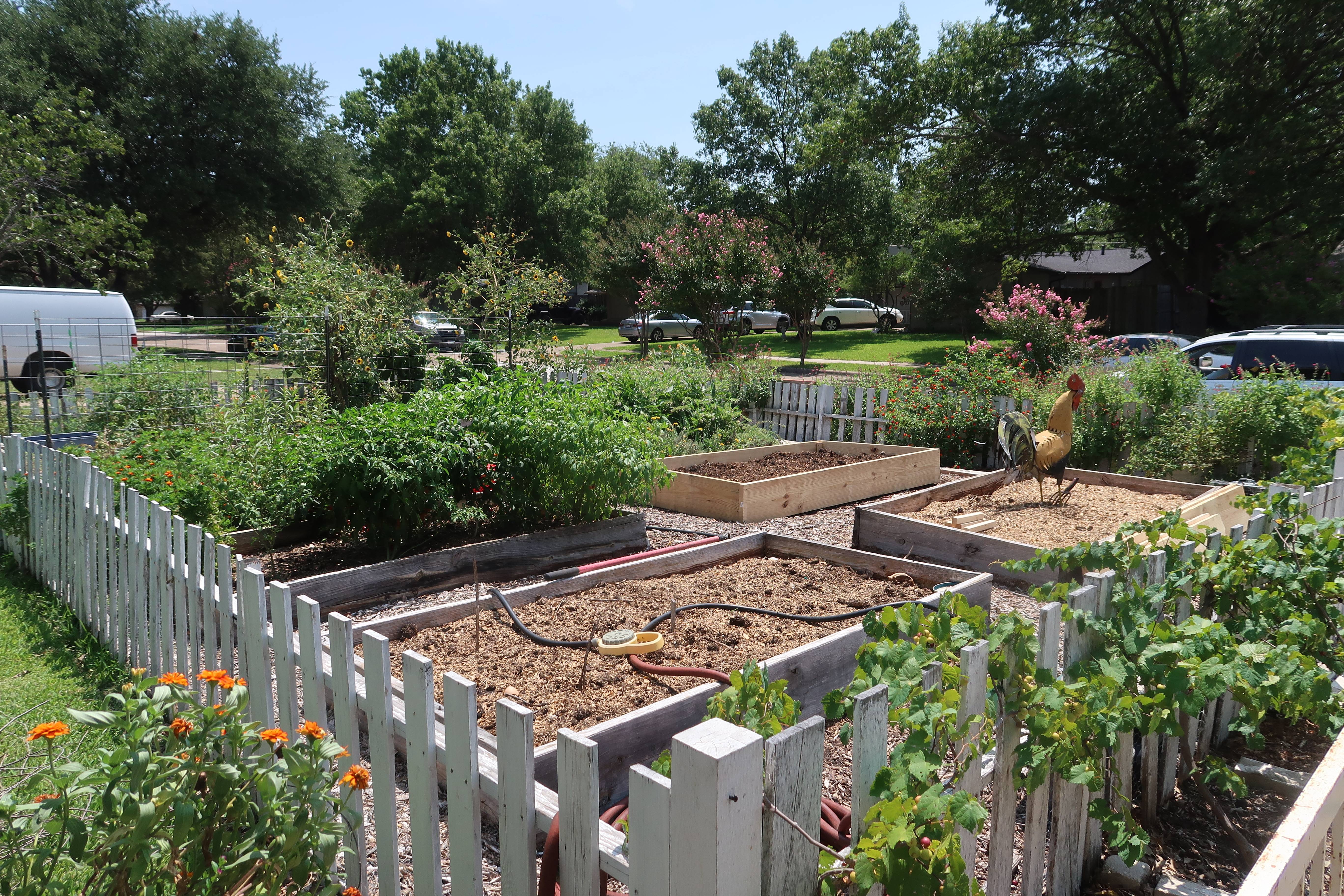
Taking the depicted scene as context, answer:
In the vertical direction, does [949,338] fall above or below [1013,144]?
below

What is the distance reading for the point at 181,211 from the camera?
89.0ft

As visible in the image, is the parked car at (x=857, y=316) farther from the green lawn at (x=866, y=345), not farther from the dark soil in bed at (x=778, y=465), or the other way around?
the dark soil in bed at (x=778, y=465)

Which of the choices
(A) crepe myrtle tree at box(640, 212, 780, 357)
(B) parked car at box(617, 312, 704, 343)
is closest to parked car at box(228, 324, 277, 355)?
(A) crepe myrtle tree at box(640, 212, 780, 357)

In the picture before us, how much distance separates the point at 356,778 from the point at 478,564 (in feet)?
12.0

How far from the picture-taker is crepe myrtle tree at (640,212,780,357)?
1795 cm

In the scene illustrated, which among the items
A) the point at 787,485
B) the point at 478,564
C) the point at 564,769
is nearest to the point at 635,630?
the point at 478,564

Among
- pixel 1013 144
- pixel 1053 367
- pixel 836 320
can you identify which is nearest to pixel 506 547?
pixel 1053 367

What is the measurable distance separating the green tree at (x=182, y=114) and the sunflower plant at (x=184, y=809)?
2443cm

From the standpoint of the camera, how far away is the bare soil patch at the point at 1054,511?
6367 mm

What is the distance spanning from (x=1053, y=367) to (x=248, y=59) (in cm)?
2644

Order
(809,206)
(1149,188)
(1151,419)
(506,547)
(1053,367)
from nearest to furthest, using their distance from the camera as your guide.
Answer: (506,547)
(1151,419)
(1053,367)
(1149,188)
(809,206)

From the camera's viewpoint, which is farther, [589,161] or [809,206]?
[589,161]

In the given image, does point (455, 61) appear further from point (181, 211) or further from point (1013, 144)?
point (1013, 144)

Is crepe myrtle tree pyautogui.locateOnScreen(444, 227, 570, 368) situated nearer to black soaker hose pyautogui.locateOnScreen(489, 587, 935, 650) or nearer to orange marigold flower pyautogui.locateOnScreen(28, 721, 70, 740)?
black soaker hose pyautogui.locateOnScreen(489, 587, 935, 650)
